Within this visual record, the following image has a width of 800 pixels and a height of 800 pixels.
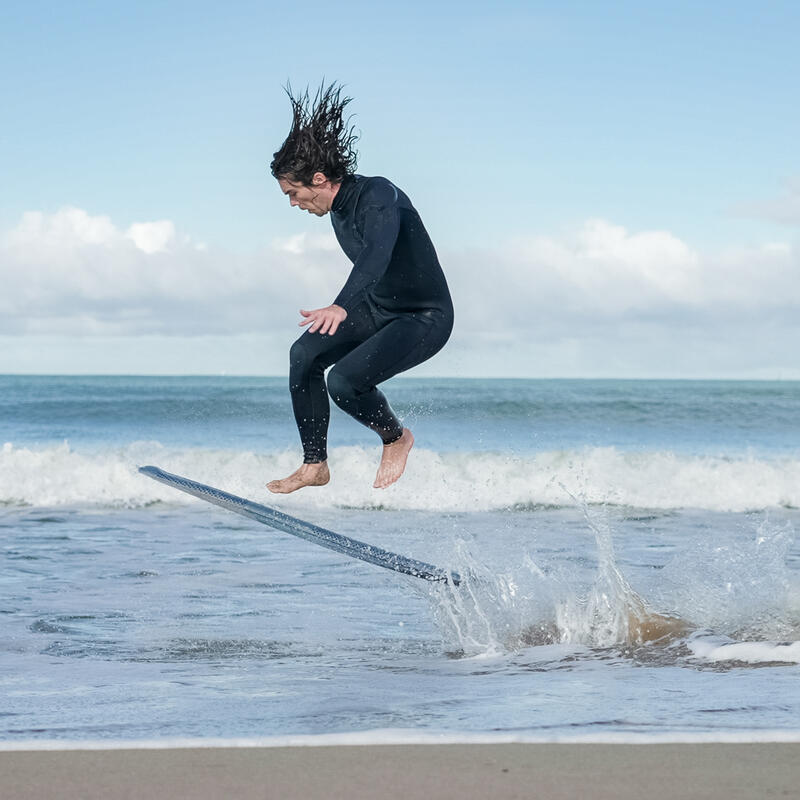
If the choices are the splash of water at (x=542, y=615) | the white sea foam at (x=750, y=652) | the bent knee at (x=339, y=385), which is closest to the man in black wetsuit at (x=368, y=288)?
the bent knee at (x=339, y=385)

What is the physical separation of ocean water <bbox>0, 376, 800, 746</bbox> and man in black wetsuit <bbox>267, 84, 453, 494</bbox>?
142cm

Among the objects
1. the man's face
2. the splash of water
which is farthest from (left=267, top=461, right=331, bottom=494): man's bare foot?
the splash of water

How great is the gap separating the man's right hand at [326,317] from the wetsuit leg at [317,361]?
60 centimetres

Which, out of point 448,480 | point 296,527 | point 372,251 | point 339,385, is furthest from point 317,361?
point 448,480

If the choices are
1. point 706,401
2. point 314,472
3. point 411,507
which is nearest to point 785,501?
point 411,507

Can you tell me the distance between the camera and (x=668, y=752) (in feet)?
11.1

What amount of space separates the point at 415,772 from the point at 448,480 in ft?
49.7

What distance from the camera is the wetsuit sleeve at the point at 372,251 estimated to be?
14.9 ft

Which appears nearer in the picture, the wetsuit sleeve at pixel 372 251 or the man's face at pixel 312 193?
the wetsuit sleeve at pixel 372 251

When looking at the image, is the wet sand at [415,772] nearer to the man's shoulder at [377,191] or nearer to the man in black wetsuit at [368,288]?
the man in black wetsuit at [368,288]

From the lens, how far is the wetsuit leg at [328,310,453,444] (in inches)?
193

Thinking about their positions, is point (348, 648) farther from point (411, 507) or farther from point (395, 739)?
point (411, 507)

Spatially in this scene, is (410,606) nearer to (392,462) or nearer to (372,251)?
(392,462)

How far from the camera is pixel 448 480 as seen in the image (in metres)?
18.3
